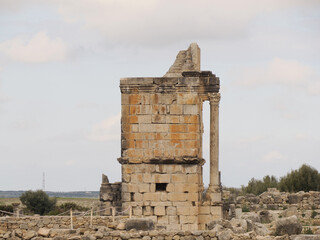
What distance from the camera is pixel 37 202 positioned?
46.9 metres

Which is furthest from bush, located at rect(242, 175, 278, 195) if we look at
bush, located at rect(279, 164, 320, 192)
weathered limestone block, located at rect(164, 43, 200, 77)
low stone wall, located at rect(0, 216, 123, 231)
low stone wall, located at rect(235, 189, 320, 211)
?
low stone wall, located at rect(0, 216, 123, 231)

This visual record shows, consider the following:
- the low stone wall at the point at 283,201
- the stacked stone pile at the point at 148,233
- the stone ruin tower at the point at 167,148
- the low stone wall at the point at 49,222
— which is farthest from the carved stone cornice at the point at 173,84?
the low stone wall at the point at 283,201

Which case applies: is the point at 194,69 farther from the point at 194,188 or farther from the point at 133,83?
the point at 194,188

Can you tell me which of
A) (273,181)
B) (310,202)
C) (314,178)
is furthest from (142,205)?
(273,181)

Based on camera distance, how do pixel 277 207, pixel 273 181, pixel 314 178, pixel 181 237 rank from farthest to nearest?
pixel 273 181, pixel 314 178, pixel 277 207, pixel 181 237

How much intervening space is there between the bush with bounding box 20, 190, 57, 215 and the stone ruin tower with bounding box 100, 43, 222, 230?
74.1 feet

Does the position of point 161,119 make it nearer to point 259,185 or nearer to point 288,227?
point 288,227

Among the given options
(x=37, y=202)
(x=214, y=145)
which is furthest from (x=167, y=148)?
(x=37, y=202)

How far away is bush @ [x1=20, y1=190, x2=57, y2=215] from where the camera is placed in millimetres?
45397

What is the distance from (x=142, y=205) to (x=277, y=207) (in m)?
9.88

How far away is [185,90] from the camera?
2270 centimetres

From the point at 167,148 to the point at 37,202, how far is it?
25533 millimetres

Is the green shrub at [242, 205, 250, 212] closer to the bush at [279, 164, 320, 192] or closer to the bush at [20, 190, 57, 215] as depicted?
the bush at [279, 164, 320, 192]

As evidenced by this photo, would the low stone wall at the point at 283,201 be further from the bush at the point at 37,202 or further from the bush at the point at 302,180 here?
the bush at the point at 37,202
